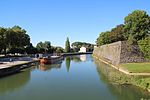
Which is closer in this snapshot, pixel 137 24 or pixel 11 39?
pixel 137 24

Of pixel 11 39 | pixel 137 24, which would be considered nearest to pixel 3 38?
pixel 11 39

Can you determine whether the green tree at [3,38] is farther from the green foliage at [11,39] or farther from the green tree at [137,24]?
the green tree at [137,24]

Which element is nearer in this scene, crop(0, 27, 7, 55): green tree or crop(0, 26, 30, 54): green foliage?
crop(0, 27, 7, 55): green tree

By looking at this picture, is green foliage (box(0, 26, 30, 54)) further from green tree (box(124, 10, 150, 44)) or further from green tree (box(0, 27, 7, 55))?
green tree (box(124, 10, 150, 44))

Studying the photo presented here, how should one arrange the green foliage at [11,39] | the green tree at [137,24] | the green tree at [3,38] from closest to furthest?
the green tree at [137,24]
the green tree at [3,38]
the green foliage at [11,39]

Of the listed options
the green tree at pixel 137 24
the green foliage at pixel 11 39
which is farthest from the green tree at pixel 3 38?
the green tree at pixel 137 24

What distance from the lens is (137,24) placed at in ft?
145

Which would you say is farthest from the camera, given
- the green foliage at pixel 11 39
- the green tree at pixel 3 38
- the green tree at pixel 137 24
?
the green foliage at pixel 11 39

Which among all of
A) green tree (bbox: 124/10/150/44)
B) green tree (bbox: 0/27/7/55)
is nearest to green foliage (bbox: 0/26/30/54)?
green tree (bbox: 0/27/7/55)

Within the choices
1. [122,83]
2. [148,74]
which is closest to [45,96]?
[122,83]

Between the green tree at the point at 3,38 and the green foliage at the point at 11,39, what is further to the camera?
the green foliage at the point at 11,39

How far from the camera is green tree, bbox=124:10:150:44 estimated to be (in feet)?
145

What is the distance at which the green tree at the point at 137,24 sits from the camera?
145 ft

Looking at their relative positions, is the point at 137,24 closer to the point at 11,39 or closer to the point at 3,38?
the point at 3,38
